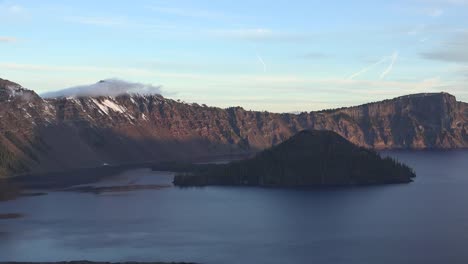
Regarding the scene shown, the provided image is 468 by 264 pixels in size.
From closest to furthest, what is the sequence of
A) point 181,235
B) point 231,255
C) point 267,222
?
1. point 231,255
2. point 181,235
3. point 267,222

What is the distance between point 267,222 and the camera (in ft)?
634

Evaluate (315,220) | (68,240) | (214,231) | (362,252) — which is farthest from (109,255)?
(315,220)

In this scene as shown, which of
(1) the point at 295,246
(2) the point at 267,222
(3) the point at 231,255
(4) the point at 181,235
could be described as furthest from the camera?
(2) the point at 267,222

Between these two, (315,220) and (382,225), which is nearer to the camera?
(382,225)

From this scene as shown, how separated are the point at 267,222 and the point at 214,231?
2086 centimetres

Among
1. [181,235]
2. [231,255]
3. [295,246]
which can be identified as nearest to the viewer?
[231,255]

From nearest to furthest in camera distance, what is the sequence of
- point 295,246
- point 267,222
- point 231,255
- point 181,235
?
point 231,255
point 295,246
point 181,235
point 267,222

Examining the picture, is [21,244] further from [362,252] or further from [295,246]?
[362,252]

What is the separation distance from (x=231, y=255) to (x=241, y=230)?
32719 mm

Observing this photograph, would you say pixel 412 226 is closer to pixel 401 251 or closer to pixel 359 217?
pixel 359 217

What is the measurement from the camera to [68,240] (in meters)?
165

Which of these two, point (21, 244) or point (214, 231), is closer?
point (21, 244)

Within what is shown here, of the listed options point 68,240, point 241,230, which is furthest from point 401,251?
point 68,240

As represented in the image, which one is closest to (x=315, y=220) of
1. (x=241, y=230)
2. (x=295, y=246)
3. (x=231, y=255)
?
(x=241, y=230)
